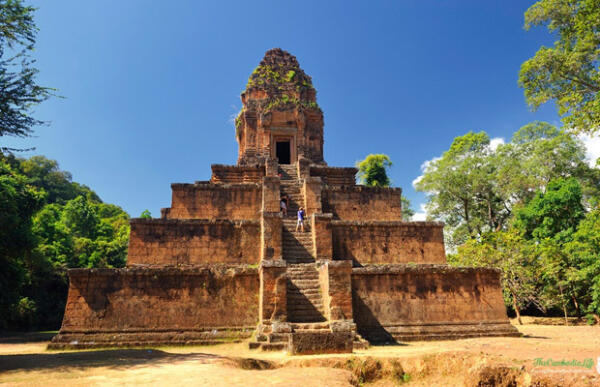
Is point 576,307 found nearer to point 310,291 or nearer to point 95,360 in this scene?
point 310,291

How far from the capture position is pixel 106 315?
10078 mm

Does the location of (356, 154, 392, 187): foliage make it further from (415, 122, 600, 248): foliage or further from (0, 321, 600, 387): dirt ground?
(0, 321, 600, 387): dirt ground

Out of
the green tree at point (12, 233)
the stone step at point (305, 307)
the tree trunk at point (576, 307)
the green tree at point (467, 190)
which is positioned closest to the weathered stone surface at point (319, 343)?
the stone step at point (305, 307)

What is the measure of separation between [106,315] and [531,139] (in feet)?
105

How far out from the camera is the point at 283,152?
21141 millimetres

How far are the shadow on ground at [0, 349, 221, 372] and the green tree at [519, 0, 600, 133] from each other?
41.4 ft

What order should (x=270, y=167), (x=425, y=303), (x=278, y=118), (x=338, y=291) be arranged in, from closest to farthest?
1. (x=338, y=291)
2. (x=425, y=303)
3. (x=270, y=167)
4. (x=278, y=118)

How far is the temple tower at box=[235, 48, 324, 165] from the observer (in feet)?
62.4

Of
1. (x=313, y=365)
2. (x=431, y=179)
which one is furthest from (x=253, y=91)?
(x=431, y=179)

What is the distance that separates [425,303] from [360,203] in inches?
219

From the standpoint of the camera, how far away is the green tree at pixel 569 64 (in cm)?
1098

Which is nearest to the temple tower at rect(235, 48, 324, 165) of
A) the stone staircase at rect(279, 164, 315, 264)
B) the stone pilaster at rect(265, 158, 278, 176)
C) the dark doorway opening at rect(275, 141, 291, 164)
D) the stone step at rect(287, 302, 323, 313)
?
the dark doorway opening at rect(275, 141, 291, 164)

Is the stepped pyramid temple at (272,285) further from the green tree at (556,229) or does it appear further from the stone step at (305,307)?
the green tree at (556,229)

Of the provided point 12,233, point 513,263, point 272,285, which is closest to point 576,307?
point 513,263
